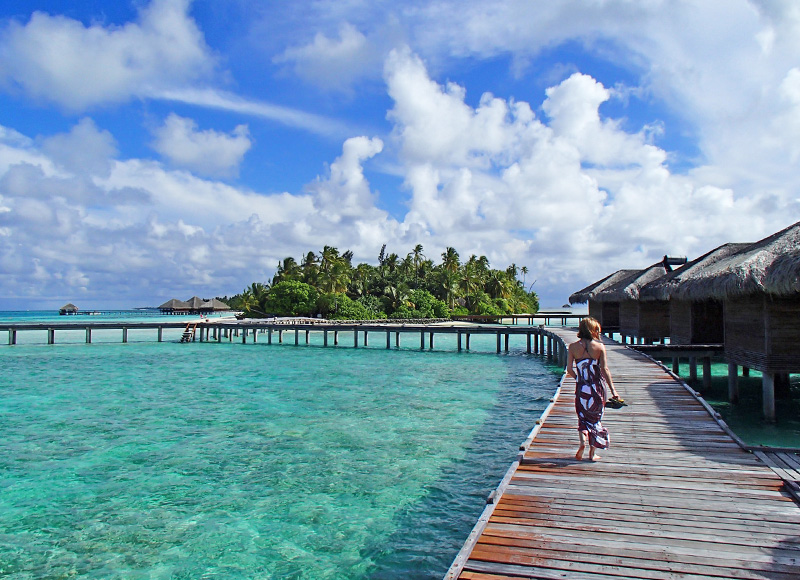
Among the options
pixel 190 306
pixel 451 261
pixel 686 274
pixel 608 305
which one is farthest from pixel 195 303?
pixel 686 274

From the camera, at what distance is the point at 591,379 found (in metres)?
5.52

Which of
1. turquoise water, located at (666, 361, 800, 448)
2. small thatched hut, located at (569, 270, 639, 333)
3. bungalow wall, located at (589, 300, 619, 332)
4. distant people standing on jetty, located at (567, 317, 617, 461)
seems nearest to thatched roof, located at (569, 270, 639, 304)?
small thatched hut, located at (569, 270, 639, 333)

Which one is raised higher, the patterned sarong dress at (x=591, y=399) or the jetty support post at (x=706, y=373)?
the patterned sarong dress at (x=591, y=399)

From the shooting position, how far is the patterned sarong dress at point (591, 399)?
5.52 meters

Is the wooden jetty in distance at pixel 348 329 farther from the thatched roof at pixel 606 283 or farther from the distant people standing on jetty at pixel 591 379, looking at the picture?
the distant people standing on jetty at pixel 591 379

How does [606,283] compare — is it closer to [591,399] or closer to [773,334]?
[773,334]

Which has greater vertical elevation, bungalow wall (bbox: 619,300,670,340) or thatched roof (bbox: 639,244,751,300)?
thatched roof (bbox: 639,244,751,300)

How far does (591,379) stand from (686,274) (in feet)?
42.1

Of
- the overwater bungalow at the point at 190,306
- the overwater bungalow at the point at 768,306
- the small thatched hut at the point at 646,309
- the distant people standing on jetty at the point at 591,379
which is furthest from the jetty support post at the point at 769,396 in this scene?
the overwater bungalow at the point at 190,306

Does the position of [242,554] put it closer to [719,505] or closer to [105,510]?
[105,510]

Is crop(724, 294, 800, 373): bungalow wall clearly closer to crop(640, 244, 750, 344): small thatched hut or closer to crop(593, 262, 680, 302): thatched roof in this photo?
crop(640, 244, 750, 344): small thatched hut

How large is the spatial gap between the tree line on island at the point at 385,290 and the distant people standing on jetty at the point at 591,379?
1735 inches

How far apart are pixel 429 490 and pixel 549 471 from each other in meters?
2.73

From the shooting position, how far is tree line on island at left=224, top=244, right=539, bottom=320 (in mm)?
51000
